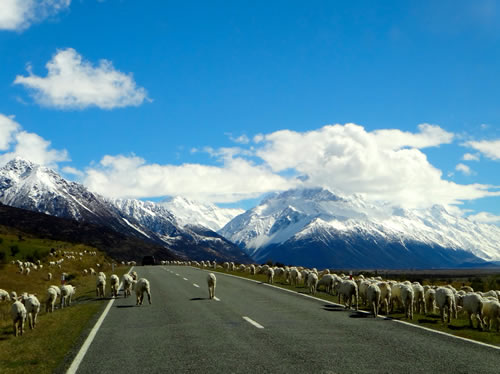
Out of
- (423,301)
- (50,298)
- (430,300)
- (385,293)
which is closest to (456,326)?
(385,293)

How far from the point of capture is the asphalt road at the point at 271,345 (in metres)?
9.72

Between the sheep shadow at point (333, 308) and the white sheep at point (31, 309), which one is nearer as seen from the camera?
the white sheep at point (31, 309)

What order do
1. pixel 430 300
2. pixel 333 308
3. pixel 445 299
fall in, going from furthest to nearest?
pixel 430 300
pixel 333 308
pixel 445 299

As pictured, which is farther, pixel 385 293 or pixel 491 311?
pixel 385 293

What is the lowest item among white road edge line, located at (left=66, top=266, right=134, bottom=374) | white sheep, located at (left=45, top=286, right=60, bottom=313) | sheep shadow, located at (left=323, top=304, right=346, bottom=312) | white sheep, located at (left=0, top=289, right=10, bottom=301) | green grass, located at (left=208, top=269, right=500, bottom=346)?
white sheep, located at (left=0, top=289, right=10, bottom=301)

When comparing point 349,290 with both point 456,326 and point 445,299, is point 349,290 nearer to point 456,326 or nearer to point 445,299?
point 445,299

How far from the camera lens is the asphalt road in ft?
31.9

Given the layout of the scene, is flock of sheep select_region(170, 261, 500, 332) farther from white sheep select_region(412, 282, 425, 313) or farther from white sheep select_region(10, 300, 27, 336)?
white sheep select_region(10, 300, 27, 336)

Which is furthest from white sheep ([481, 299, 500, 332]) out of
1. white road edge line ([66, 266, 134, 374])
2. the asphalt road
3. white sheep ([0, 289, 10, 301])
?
white sheep ([0, 289, 10, 301])

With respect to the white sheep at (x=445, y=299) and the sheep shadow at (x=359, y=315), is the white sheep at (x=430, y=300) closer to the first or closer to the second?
the white sheep at (x=445, y=299)

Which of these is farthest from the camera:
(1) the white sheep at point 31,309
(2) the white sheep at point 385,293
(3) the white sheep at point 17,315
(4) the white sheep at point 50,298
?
(4) the white sheep at point 50,298

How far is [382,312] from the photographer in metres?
19.7

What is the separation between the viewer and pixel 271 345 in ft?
38.4

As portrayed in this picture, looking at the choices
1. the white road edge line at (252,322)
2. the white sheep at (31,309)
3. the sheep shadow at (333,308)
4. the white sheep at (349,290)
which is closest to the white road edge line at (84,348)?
the white sheep at (31,309)
